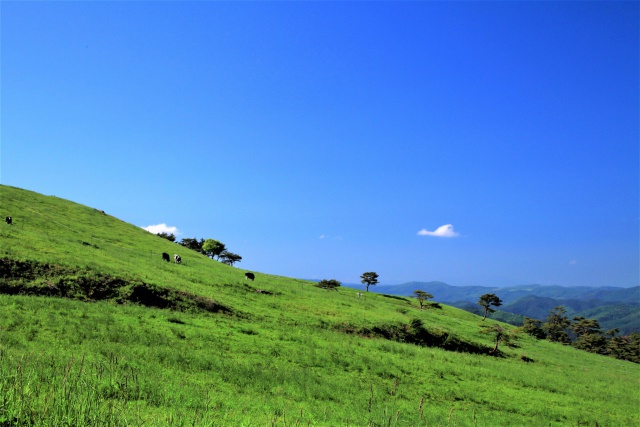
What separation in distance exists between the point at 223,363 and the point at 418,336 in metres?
32.7

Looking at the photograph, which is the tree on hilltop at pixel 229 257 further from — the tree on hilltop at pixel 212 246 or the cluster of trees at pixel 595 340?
the cluster of trees at pixel 595 340

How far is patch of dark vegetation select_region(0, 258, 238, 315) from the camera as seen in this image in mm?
30438

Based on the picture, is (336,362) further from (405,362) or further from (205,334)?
(205,334)

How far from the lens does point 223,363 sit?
67.4 ft

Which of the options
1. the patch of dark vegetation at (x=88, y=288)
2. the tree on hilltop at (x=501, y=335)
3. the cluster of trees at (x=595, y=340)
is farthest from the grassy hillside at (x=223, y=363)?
the cluster of trees at (x=595, y=340)

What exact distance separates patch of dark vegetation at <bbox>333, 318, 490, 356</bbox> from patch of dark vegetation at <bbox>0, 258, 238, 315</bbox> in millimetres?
17750

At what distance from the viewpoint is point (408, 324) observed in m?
48.8

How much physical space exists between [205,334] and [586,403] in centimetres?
3177

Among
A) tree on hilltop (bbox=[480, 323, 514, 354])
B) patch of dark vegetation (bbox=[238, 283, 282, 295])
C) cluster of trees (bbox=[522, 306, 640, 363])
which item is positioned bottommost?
cluster of trees (bbox=[522, 306, 640, 363])

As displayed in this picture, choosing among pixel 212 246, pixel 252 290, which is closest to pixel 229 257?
pixel 212 246

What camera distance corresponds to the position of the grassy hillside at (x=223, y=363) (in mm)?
12016

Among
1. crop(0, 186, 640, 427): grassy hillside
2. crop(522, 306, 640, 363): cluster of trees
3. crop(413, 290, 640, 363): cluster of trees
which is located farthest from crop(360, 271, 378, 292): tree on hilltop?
crop(0, 186, 640, 427): grassy hillside

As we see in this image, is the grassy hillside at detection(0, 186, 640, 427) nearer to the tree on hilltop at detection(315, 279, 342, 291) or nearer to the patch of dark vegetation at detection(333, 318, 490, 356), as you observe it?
the patch of dark vegetation at detection(333, 318, 490, 356)

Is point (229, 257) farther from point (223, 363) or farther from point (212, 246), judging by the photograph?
→ point (223, 363)
